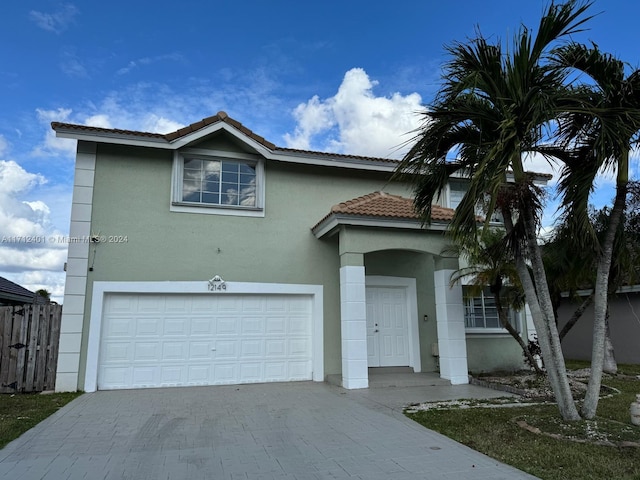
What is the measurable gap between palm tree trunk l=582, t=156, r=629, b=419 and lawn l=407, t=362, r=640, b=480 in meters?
0.34

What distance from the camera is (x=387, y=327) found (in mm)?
12469

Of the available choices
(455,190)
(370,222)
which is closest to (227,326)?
(370,222)

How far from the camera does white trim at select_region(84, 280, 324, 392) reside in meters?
10.3

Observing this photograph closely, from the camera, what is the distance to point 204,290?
441 inches

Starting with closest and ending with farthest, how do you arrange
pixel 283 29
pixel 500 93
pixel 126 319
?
1. pixel 500 93
2. pixel 126 319
3. pixel 283 29

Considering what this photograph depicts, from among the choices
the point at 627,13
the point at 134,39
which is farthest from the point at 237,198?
the point at 627,13

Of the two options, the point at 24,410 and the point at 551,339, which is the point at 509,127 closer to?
the point at 551,339

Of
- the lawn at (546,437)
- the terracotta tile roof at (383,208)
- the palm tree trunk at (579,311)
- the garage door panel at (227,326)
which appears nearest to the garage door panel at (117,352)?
the garage door panel at (227,326)

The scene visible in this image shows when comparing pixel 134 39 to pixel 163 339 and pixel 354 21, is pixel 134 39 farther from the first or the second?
pixel 163 339

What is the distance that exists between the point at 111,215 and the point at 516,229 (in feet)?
30.7

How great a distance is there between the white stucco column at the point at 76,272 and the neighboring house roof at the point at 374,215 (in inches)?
231

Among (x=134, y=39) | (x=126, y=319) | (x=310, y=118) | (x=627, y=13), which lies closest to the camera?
(x=627, y=13)

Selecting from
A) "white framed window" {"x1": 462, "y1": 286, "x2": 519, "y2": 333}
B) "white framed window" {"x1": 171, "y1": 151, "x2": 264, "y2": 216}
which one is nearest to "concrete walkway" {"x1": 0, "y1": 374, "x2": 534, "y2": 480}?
"white framed window" {"x1": 462, "y1": 286, "x2": 519, "y2": 333}

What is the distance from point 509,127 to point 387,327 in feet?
24.2
